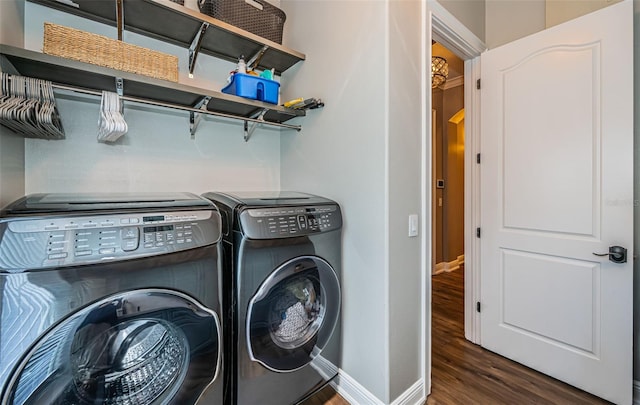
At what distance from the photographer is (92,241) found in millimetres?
820

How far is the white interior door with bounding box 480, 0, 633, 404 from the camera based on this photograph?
5.02ft

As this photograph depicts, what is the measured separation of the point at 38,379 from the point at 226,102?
1.38 meters

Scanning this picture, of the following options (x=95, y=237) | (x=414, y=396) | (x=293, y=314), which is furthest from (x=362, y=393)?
(x=95, y=237)

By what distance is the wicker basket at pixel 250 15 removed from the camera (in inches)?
60.2

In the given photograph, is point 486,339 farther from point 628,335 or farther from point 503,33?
point 503,33

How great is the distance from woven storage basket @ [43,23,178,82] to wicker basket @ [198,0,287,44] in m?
0.42

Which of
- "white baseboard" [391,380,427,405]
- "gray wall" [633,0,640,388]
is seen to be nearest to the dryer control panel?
"white baseboard" [391,380,427,405]

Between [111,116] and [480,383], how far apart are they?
2.52 meters

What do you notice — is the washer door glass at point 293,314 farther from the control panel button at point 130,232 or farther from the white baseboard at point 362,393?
the control panel button at point 130,232

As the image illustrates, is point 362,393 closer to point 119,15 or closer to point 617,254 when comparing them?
point 617,254

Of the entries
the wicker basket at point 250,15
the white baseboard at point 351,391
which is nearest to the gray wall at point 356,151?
the white baseboard at point 351,391

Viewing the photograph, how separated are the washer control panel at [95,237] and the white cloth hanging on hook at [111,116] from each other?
22.4 inches

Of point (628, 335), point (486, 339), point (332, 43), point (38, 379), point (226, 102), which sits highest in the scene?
point (332, 43)

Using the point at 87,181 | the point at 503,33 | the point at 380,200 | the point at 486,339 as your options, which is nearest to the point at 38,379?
the point at 87,181
